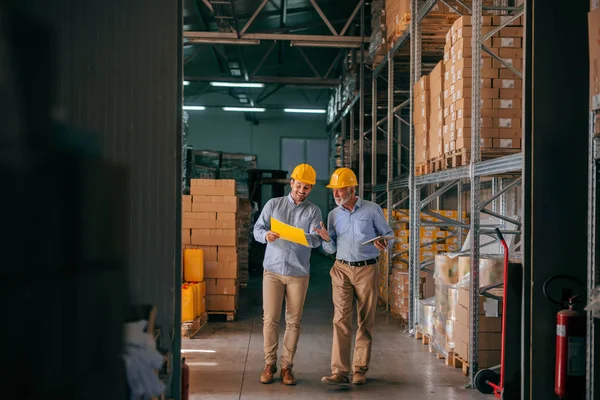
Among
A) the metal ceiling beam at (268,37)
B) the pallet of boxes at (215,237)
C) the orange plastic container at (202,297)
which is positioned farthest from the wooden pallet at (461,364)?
the metal ceiling beam at (268,37)

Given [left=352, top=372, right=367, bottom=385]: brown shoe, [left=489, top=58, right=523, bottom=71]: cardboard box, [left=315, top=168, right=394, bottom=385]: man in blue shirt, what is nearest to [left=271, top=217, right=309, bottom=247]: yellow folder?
[left=315, top=168, right=394, bottom=385]: man in blue shirt

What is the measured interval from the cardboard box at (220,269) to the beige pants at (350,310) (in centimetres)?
365

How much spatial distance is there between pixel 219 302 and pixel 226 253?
0.82 metres

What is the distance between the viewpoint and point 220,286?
9352mm

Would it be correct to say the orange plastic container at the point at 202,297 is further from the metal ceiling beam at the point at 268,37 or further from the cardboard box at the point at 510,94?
the metal ceiling beam at the point at 268,37

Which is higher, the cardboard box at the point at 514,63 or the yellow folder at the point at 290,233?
the cardboard box at the point at 514,63

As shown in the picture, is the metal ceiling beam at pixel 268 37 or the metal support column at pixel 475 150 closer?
the metal support column at pixel 475 150

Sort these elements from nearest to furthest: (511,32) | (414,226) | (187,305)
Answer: (511,32)
(187,305)
(414,226)

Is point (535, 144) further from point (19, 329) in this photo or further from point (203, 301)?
point (203, 301)

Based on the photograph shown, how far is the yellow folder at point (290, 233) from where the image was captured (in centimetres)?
565

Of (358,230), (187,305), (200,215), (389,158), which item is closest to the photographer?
(358,230)

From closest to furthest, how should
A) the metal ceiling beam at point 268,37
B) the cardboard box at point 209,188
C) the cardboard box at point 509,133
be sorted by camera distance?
1. the cardboard box at point 509,133
2. the cardboard box at point 209,188
3. the metal ceiling beam at point 268,37

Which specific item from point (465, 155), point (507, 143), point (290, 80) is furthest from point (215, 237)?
point (290, 80)

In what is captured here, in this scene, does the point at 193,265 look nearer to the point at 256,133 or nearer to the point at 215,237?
the point at 215,237
